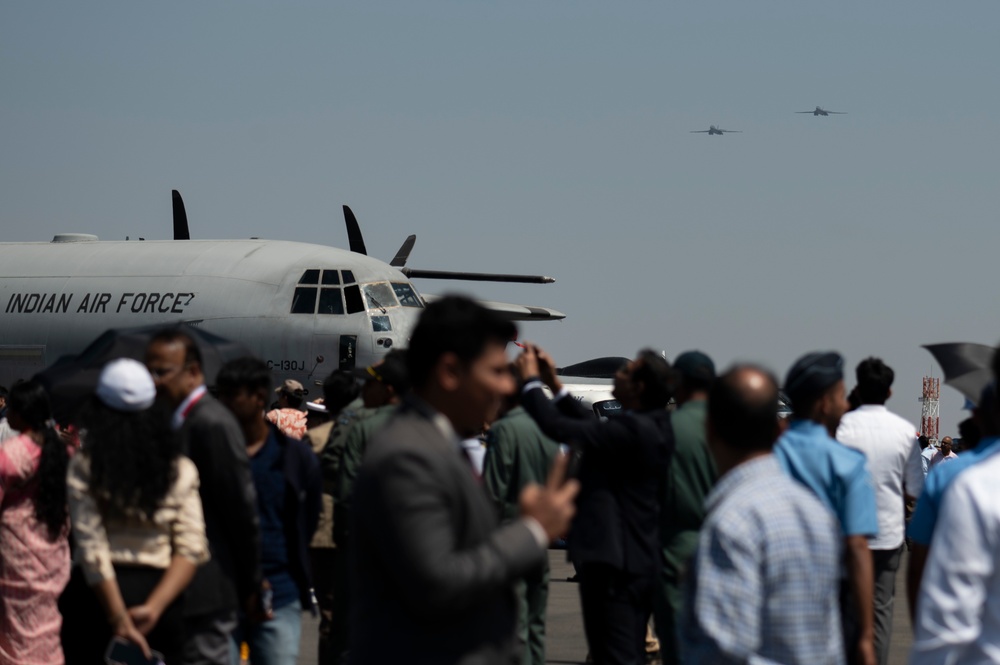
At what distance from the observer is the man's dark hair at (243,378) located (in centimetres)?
600

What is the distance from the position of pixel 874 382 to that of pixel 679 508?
174 cm

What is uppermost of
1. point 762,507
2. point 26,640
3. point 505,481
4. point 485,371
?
point 485,371

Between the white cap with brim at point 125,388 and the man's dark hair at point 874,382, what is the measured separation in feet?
13.7

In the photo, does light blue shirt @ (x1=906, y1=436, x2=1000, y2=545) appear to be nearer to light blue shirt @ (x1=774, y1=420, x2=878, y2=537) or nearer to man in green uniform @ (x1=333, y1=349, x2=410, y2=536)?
light blue shirt @ (x1=774, y1=420, x2=878, y2=537)

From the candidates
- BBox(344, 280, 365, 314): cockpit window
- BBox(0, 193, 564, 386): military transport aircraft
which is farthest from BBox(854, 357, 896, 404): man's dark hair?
BBox(344, 280, 365, 314): cockpit window

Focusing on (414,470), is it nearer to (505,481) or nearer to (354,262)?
(505,481)

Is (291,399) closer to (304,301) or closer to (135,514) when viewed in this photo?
(135,514)

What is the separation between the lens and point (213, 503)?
202 inches

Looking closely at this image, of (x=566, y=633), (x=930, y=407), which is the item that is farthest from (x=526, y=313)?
(x=930, y=407)

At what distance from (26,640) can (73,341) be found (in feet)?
58.7

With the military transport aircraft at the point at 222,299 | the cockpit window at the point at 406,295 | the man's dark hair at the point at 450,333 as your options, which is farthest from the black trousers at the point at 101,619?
the cockpit window at the point at 406,295

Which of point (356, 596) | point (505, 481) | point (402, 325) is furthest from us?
point (402, 325)

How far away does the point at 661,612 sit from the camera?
21.6 ft

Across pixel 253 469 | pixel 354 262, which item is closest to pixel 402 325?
pixel 354 262
